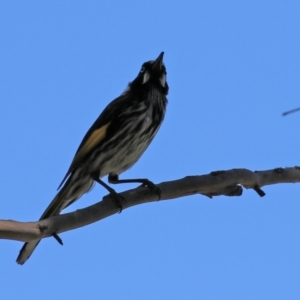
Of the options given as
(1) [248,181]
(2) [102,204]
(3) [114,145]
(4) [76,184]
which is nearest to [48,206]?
(4) [76,184]

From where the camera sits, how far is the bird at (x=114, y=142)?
7074 millimetres

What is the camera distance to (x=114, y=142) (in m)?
7.28

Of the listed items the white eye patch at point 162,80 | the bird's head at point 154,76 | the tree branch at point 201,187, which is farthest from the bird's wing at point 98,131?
the tree branch at point 201,187

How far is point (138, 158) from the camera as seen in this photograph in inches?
295

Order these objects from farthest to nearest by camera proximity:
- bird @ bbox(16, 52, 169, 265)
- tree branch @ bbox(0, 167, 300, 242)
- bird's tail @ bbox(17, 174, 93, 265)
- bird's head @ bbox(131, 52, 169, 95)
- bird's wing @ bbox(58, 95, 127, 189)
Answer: bird's head @ bbox(131, 52, 169, 95) < bird's wing @ bbox(58, 95, 127, 189) < bird @ bbox(16, 52, 169, 265) < bird's tail @ bbox(17, 174, 93, 265) < tree branch @ bbox(0, 167, 300, 242)

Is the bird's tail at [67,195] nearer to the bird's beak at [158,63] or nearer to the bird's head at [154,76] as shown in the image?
the bird's head at [154,76]

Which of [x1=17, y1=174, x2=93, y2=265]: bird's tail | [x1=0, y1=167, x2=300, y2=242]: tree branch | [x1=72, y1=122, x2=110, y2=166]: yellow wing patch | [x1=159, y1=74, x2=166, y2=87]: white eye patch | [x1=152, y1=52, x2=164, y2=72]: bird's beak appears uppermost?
[x1=152, y1=52, x2=164, y2=72]: bird's beak

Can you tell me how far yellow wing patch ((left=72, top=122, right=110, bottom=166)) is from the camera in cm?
723

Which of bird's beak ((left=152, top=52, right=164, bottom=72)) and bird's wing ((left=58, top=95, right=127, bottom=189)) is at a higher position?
bird's beak ((left=152, top=52, right=164, bottom=72))

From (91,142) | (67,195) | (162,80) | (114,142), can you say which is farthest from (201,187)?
(162,80)

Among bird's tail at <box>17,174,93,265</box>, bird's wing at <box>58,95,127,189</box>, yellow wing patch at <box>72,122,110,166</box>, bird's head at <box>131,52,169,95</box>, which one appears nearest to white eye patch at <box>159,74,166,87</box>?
bird's head at <box>131,52,169,95</box>

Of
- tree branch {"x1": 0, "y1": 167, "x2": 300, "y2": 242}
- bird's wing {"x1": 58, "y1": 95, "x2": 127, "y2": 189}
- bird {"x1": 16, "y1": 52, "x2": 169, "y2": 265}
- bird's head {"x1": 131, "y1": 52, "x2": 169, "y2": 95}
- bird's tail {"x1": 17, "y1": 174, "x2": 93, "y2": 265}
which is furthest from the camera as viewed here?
bird's head {"x1": 131, "y1": 52, "x2": 169, "y2": 95}

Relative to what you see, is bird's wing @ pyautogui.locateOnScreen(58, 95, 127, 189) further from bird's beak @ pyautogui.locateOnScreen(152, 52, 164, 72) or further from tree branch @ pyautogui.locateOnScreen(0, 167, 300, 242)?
tree branch @ pyautogui.locateOnScreen(0, 167, 300, 242)

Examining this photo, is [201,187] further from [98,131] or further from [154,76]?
[154,76]
